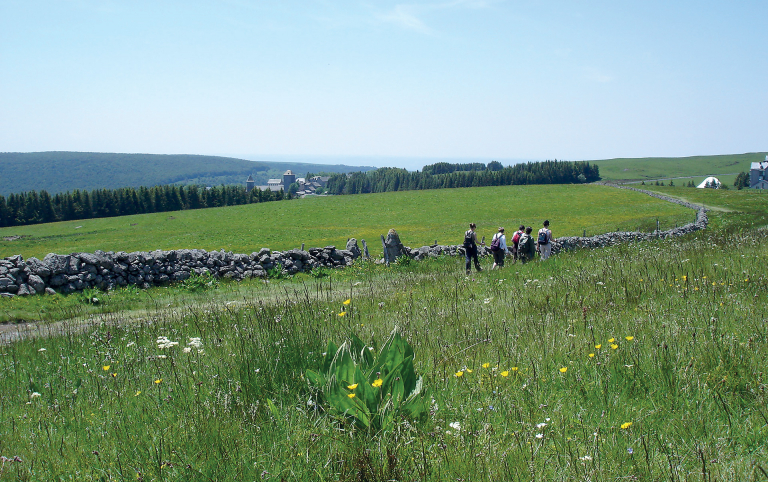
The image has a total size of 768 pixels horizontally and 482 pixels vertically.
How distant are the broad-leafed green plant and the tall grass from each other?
12 centimetres

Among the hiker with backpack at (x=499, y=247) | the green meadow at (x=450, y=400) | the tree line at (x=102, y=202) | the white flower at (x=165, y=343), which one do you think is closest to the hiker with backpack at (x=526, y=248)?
the hiker with backpack at (x=499, y=247)

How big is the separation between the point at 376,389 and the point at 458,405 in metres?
0.73

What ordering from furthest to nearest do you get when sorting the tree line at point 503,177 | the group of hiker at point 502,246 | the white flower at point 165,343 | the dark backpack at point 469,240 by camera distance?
1. the tree line at point 503,177
2. the group of hiker at point 502,246
3. the dark backpack at point 469,240
4. the white flower at point 165,343

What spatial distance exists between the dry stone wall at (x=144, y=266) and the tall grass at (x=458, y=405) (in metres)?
10.5

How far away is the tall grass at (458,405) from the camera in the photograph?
8.53 ft

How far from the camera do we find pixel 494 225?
46.3m

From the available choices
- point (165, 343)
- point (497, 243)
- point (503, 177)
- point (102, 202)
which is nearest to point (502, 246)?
point (497, 243)

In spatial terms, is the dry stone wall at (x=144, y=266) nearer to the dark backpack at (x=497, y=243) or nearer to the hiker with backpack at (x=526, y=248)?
the hiker with backpack at (x=526, y=248)

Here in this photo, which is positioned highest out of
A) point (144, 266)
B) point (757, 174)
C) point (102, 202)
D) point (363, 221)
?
point (757, 174)

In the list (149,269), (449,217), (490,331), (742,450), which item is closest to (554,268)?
(490,331)

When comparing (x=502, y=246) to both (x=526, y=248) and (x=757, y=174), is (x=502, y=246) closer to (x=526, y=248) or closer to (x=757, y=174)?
(x=526, y=248)

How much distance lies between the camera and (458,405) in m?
3.37

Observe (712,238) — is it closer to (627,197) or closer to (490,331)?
(490,331)

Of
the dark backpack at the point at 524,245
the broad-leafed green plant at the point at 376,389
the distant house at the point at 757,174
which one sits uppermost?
the distant house at the point at 757,174
